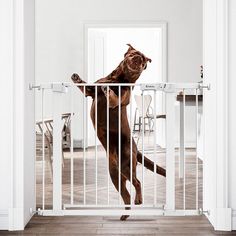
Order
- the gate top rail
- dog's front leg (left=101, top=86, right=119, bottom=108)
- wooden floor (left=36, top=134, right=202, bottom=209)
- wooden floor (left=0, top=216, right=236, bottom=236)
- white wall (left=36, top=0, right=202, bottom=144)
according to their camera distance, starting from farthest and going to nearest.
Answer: white wall (left=36, top=0, right=202, bottom=144), wooden floor (left=36, top=134, right=202, bottom=209), dog's front leg (left=101, top=86, right=119, bottom=108), the gate top rail, wooden floor (left=0, top=216, right=236, bottom=236)

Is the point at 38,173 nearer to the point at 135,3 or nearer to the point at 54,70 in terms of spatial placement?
the point at 54,70

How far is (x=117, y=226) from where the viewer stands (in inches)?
124

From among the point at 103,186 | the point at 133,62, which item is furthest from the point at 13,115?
the point at 103,186

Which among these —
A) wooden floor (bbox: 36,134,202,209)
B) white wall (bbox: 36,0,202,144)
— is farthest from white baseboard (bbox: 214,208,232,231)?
white wall (bbox: 36,0,202,144)

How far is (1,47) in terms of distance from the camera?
308 cm

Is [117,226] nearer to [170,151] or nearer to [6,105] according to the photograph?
[170,151]

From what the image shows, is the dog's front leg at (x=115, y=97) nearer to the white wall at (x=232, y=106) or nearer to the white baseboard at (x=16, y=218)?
the white wall at (x=232, y=106)

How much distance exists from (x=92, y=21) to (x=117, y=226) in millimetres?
5716

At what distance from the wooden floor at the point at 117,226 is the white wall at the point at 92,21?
17.0ft

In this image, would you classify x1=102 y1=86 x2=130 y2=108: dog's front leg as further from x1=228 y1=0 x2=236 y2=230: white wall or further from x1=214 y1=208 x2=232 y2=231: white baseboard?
x1=214 y1=208 x2=232 y2=231: white baseboard

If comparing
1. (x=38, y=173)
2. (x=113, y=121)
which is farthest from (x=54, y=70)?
(x=113, y=121)

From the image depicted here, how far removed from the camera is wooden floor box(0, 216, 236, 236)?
2.98 meters

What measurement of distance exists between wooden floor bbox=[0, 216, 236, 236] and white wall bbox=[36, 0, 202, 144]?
518cm

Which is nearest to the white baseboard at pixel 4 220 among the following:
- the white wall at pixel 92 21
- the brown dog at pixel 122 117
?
the brown dog at pixel 122 117
